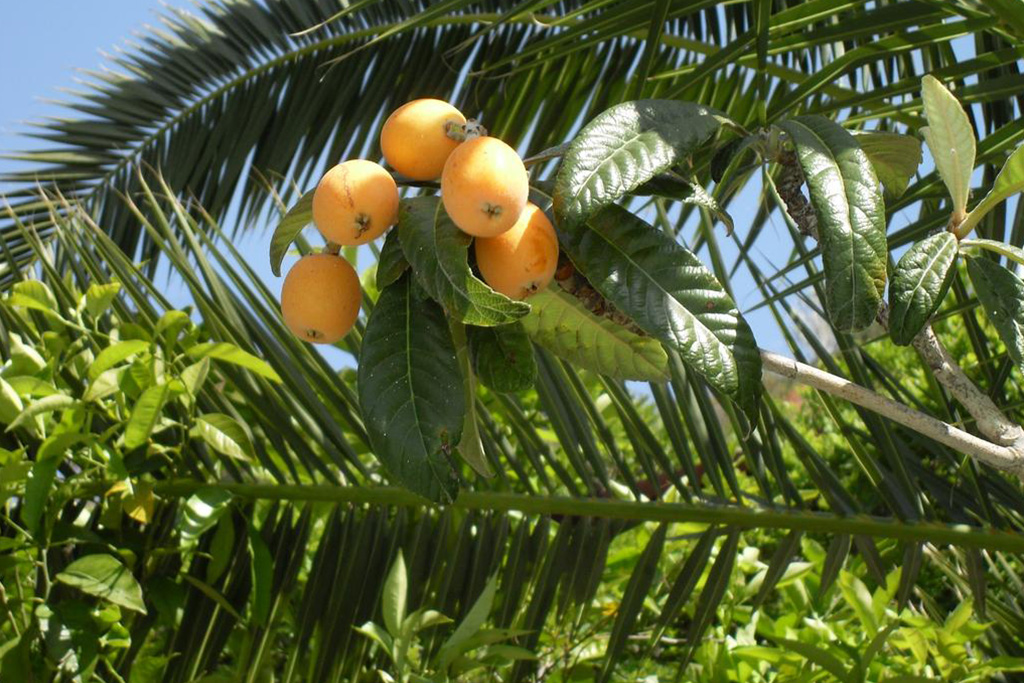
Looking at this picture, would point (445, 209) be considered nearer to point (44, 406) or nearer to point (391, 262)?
point (391, 262)

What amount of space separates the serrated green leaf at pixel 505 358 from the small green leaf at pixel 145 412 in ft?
2.52

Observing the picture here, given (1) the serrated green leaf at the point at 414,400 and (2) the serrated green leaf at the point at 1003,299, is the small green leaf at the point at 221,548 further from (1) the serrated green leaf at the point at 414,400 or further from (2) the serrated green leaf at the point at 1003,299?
(2) the serrated green leaf at the point at 1003,299

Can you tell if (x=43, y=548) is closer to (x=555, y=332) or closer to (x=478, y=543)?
(x=478, y=543)

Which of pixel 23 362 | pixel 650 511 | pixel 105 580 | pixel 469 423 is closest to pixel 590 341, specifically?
pixel 469 423

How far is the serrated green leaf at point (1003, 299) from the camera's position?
801 mm

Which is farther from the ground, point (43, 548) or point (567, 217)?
point (567, 217)

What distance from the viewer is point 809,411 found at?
3430 mm

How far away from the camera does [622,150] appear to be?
0.76 metres

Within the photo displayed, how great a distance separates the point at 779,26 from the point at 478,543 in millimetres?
817

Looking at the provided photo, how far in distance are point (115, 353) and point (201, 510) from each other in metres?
0.24

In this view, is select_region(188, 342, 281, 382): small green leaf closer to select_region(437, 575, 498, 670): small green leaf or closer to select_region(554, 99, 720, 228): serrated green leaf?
select_region(437, 575, 498, 670): small green leaf

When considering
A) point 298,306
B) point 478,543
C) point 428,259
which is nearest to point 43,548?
point 478,543

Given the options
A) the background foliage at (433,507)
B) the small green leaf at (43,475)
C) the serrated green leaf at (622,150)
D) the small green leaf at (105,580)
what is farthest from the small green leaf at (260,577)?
the serrated green leaf at (622,150)

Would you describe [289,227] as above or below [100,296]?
above
